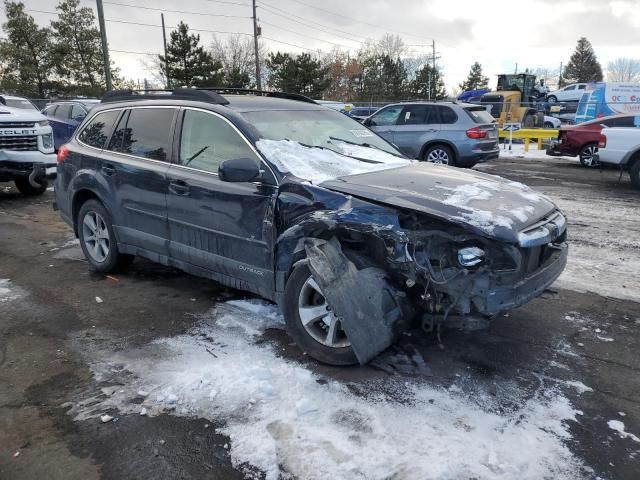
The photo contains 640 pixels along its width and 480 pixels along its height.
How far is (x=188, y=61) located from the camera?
45406 mm

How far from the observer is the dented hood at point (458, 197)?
10.1ft

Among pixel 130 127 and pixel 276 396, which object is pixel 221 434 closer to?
pixel 276 396

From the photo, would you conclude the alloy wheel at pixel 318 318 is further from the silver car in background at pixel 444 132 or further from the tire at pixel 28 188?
the tire at pixel 28 188

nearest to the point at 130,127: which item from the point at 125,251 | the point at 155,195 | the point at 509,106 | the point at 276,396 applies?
the point at 155,195

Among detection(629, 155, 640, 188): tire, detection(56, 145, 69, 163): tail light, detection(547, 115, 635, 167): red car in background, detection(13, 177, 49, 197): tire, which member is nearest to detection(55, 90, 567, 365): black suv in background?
detection(56, 145, 69, 163): tail light

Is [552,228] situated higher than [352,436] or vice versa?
[552,228]

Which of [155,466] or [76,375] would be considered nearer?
[155,466]

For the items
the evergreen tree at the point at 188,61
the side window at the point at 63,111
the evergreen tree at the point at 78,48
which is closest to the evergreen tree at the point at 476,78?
the evergreen tree at the point at 188,61

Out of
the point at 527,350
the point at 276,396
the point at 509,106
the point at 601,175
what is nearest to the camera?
the point at 276,396

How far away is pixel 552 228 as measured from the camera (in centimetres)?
346

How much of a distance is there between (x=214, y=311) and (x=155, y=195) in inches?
45.7

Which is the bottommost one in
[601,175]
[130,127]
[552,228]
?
[601,175]

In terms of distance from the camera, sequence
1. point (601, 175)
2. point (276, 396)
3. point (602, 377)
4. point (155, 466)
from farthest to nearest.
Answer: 1. point (601, 175)
2. point (602, 377)
3. point (276, 396)
4. point (155, 466)

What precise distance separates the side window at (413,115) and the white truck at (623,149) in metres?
3.90
